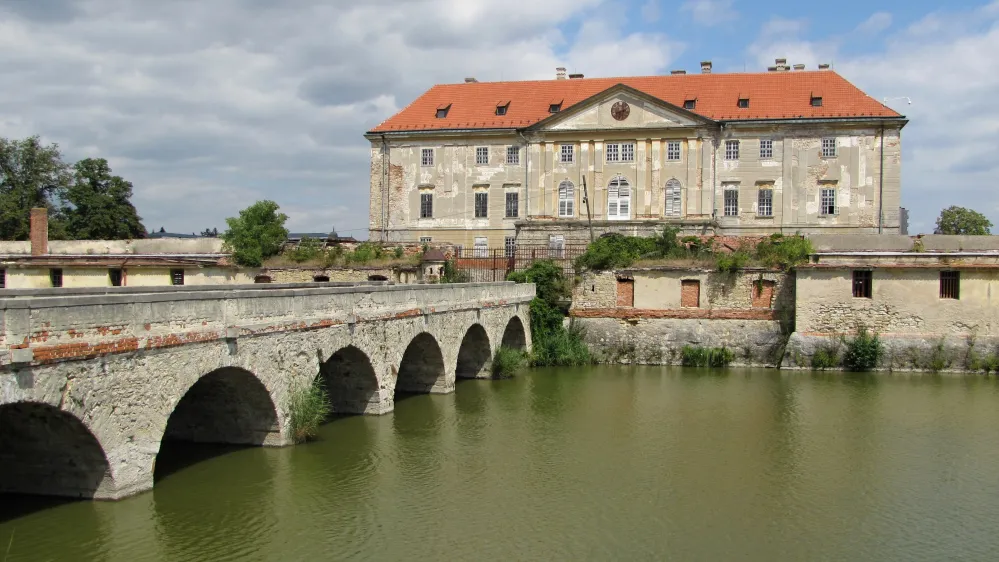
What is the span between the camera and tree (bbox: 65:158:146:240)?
49.2m

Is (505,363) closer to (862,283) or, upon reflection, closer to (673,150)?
(862,283)

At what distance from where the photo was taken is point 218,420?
14.9 metres

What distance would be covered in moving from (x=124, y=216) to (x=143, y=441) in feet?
143

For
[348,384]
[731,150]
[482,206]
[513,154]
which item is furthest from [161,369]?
[731,150]

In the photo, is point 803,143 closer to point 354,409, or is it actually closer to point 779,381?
point 779,381

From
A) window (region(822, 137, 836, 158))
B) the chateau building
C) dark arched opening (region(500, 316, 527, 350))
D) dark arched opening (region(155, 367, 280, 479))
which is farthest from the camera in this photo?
window (region(822, 137, 836, 158))

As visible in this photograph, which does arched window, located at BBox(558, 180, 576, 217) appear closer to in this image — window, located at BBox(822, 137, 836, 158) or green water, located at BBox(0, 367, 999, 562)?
window, located at BBox(822, 137, 836, 158)

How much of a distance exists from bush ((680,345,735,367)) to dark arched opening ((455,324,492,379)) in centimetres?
807

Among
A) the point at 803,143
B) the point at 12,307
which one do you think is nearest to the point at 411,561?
the point at 12,307

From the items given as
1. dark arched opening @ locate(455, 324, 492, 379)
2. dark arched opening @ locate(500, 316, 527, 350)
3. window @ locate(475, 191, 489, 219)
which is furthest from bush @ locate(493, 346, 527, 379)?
window @ locate(475, 191, 489, 219)

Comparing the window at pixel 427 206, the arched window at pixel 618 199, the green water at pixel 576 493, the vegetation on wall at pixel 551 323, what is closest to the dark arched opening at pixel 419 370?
the green water at pixel 576 493

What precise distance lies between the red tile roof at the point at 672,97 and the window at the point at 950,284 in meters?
15.2

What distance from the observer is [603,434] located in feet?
57.1

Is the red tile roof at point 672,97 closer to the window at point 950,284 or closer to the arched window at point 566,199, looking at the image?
the arched window at point 566,199
